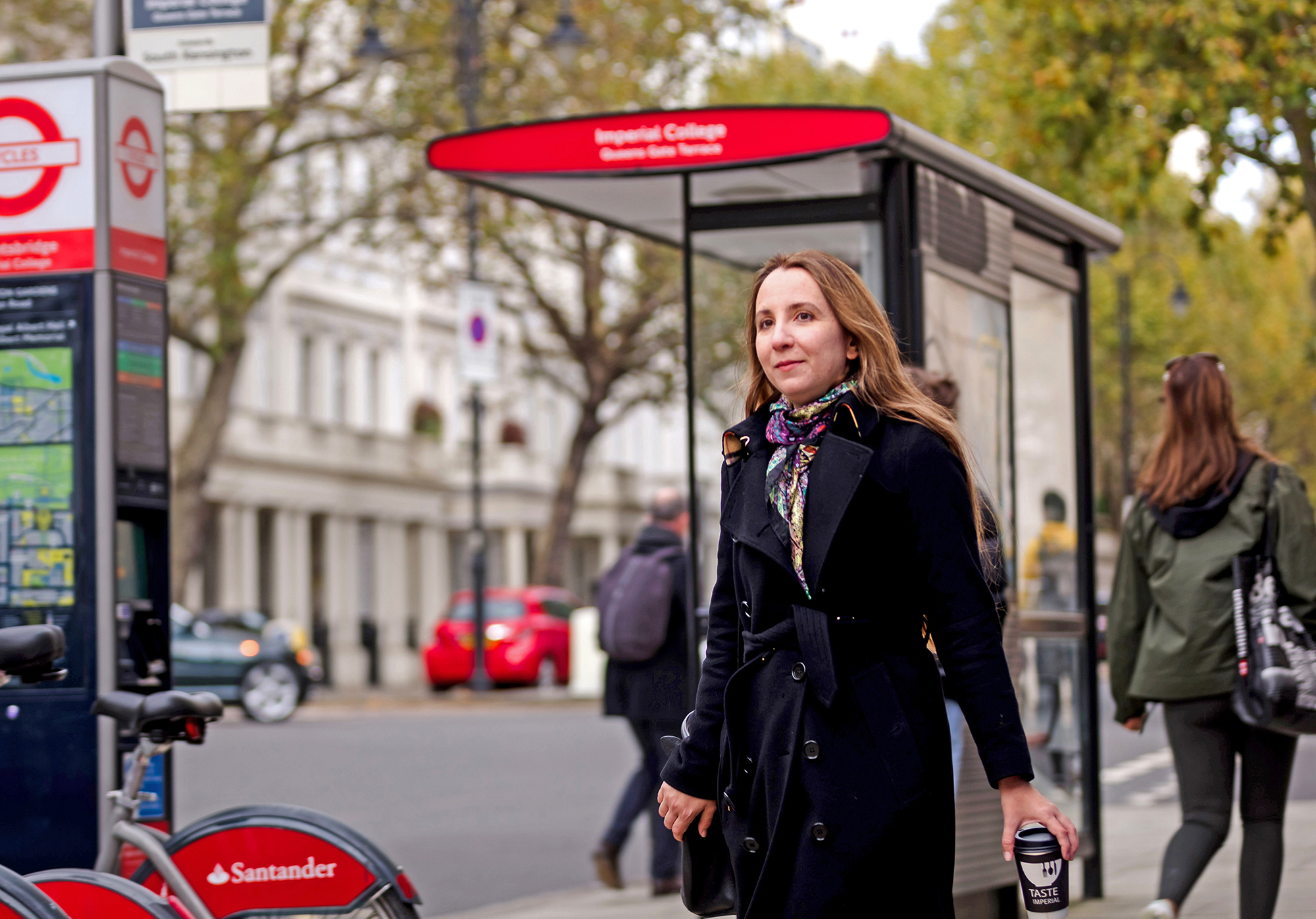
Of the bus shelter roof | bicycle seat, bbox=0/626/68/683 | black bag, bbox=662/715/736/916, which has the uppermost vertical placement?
the bus shelter roof

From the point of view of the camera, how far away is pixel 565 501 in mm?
36312

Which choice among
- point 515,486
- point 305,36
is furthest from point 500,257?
point 515,486

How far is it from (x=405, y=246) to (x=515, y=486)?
2150 centimetres

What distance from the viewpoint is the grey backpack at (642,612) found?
30.8ft

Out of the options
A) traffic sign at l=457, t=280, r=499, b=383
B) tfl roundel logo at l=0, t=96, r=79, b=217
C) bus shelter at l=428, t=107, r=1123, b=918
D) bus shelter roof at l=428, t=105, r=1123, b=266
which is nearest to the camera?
tfl roundel logo at l=0, t=96, r=79, b=217

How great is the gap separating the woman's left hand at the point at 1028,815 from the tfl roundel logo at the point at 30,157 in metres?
3.72

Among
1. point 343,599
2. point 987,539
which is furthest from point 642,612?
point 343,599

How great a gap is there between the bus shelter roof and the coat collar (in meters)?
3.14

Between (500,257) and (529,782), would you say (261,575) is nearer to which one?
(500,257)

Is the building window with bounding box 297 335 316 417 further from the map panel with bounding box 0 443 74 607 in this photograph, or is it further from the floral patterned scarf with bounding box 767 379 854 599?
the floral patterned scarf with bounding box 767 379 854 599

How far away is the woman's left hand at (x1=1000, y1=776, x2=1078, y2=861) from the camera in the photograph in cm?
330

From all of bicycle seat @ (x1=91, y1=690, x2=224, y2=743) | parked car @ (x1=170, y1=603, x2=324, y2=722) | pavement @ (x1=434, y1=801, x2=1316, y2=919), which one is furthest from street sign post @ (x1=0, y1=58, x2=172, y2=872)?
parked car @ (x1=170, y1=603, x2=324, y2=722)

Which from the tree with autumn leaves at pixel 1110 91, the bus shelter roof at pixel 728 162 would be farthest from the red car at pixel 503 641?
the bus shelter roof at pixel 728 162

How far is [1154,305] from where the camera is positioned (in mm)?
49094
